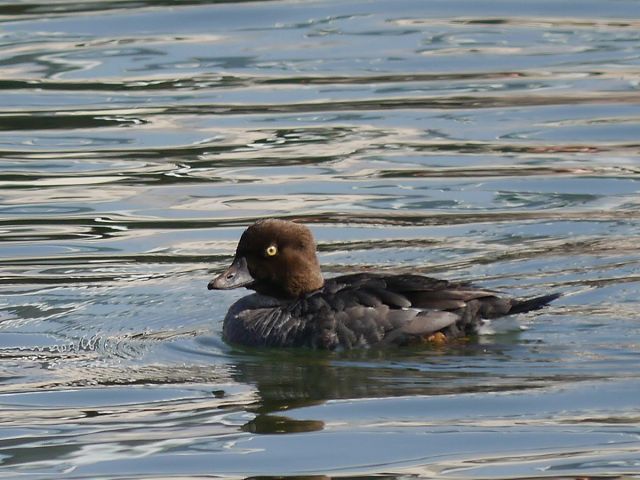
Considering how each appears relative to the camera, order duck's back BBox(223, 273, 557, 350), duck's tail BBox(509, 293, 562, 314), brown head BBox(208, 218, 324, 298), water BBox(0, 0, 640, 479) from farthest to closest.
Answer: brown head BBox(208, 218, 324, 298) < duck's back BBox(223, 273, 557, 350) < duck's tail BBox(509, 293, 562, 314) < water BBox(0, 0, 640, 479)

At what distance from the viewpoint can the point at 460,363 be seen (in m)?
9.77

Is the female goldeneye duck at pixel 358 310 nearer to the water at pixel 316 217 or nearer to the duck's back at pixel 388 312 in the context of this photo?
the duck's back at pixel 388 312

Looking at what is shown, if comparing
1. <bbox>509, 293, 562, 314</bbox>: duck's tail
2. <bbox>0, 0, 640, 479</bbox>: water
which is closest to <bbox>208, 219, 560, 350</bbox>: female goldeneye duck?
<bbox>509, 293, 562, 314</bbox>: duck's tail

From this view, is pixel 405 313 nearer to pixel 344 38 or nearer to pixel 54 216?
pixel 54 216

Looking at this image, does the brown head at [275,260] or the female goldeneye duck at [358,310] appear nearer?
the female goldeneye duck at [358,310]

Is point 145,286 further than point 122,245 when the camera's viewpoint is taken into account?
No

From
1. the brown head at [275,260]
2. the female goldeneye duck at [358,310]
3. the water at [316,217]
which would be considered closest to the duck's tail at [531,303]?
the female goldeneye duck at [358,310]

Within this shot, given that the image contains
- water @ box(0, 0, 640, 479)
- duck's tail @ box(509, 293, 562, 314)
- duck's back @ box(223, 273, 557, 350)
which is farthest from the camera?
duck's back @ box(223, 273, 557, 350)

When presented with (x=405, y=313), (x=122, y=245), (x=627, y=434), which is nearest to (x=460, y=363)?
(x=405, y=313)

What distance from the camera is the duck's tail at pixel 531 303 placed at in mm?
9984

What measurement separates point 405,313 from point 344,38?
979 centimetres

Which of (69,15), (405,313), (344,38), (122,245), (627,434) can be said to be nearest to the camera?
(627,434)

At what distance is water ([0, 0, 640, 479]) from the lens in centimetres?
847

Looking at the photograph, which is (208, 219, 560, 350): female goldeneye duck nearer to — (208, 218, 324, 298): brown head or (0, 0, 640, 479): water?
(208, 218, 324, 298): brown head
